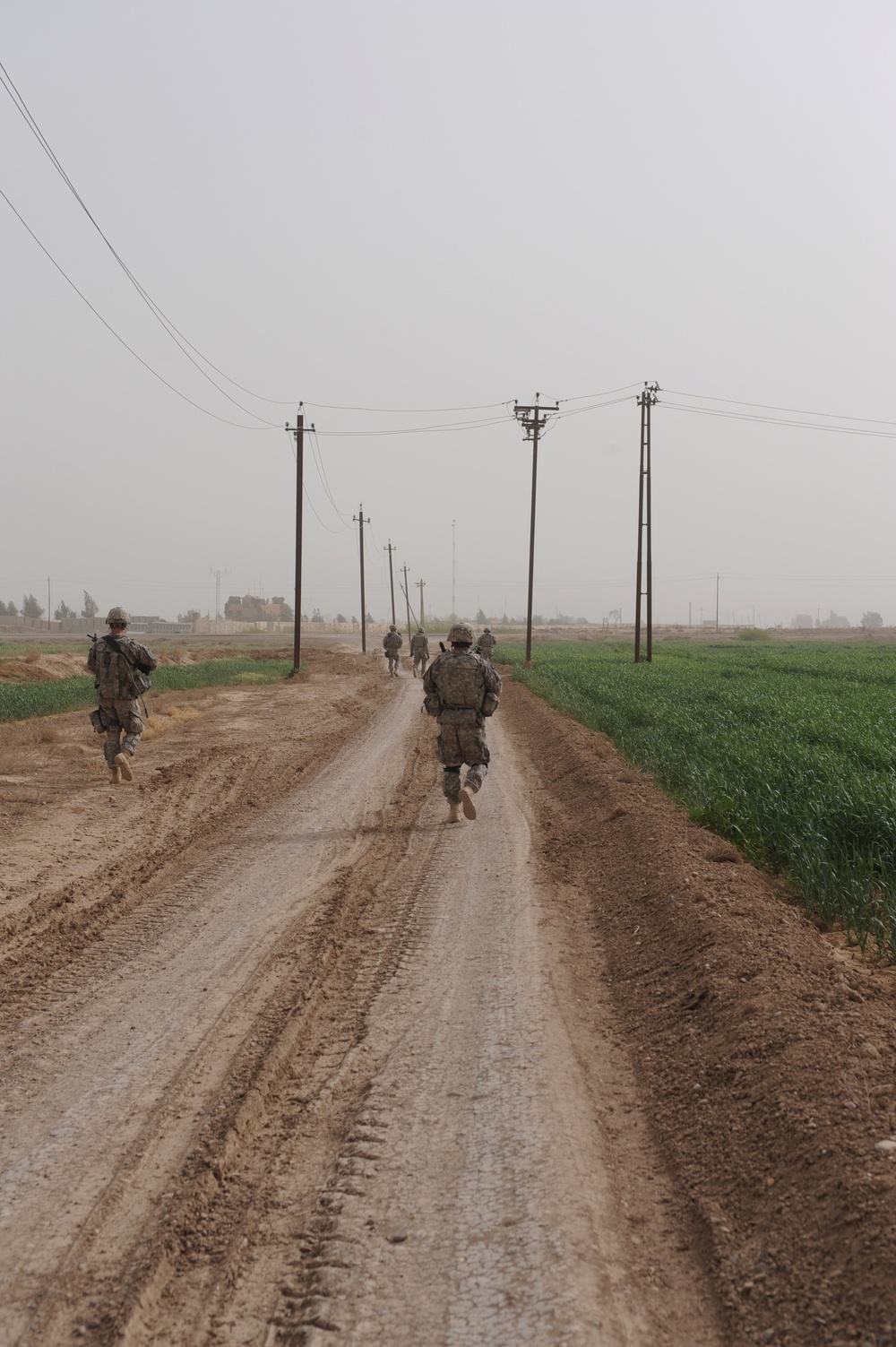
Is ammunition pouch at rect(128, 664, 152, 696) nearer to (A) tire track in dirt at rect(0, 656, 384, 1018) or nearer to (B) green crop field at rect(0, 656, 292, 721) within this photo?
(A) tire track in dirt at rect(0, 656, 384, 1018)

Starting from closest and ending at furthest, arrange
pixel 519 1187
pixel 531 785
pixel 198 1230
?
pixel 198 1230 → pixel 519 1187 → pixel 531 785

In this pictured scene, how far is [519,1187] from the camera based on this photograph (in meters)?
3.46

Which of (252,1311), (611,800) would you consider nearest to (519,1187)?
(252,1311)

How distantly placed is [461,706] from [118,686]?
466cm

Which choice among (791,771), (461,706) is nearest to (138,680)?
(461,706)

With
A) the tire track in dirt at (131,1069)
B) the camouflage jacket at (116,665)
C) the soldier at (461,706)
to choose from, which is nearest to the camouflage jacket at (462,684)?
the soldier at (461,706)

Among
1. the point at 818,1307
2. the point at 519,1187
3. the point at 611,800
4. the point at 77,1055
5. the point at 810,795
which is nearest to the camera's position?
the point at 818,1307

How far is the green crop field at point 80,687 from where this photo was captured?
22281 mm

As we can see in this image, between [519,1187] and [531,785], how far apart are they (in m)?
9.47

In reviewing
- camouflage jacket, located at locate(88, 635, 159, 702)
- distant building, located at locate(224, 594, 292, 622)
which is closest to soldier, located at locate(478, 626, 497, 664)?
camouflage jacket, located at locate(88, 635, 159, 702)

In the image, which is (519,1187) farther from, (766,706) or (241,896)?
(766,706)

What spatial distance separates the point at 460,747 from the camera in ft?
34.3

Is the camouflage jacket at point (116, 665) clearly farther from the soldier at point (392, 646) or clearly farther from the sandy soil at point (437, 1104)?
the soldier at point (392, 646)

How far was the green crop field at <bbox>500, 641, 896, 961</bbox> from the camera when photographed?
6738mm
